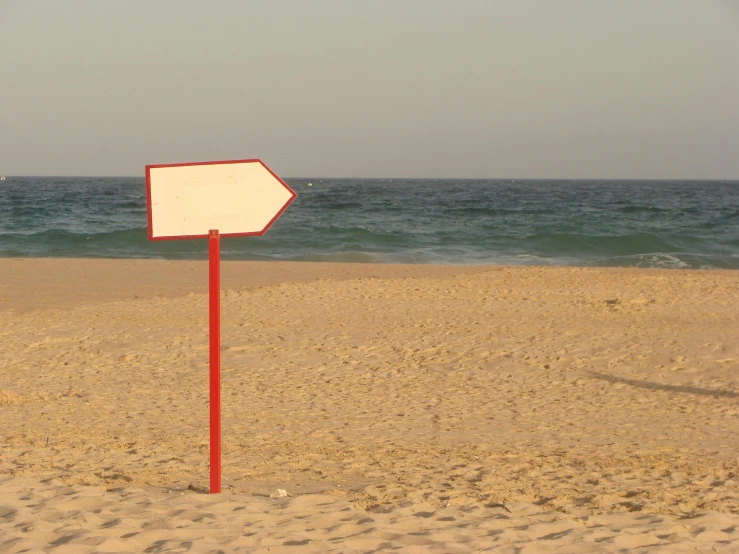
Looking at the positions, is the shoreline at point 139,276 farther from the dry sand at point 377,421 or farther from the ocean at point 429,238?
the ocean at point 429,238

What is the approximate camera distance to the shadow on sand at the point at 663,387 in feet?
25.1

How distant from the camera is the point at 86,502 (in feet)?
14.5

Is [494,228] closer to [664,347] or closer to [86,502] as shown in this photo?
[664,347]

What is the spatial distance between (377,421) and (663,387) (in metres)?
2.98

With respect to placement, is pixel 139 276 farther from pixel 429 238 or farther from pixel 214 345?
pixel 429 238

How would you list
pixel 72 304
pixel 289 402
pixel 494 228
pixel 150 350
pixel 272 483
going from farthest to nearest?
1. pixel 494 228
2. pixel 72 304
3. pixel 150 350
4. pixel 289 402
5. pixel 272 483

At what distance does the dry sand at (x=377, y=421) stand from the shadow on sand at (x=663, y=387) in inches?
1.5

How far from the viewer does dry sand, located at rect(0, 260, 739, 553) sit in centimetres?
412

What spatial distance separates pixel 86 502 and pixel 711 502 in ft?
11.1

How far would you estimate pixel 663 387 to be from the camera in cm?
793

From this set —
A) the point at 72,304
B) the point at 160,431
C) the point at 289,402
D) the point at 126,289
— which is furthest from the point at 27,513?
the point at 126,289

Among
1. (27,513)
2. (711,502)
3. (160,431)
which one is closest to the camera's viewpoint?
(27,513)

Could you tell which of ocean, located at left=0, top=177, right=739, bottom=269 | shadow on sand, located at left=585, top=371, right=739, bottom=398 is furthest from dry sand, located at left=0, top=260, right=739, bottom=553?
ocean, located at left=0, top=177, right=739, bottom=269

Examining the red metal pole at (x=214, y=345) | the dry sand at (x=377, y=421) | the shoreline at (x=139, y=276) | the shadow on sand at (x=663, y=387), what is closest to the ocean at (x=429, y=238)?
the shoreline at (x=139, y=276)
